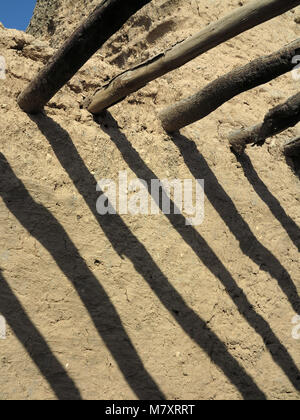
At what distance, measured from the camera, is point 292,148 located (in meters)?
4.00

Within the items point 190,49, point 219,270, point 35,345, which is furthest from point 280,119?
point 35,345

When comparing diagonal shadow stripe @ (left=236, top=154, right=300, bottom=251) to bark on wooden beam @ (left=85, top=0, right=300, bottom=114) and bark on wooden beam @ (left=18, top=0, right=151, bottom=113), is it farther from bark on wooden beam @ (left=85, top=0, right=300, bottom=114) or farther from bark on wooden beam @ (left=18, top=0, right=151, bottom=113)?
bark on wooden beam @ (left=18, top=0, right=151, bottom=113)

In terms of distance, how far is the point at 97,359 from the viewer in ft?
8.45

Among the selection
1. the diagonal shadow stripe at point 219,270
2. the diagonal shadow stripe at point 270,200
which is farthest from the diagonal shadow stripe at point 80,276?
the diagonal shadow stripe at point 270,200

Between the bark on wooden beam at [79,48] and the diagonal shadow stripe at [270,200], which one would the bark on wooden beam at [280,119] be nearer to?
the diagonal shadow stripe at [270,200]

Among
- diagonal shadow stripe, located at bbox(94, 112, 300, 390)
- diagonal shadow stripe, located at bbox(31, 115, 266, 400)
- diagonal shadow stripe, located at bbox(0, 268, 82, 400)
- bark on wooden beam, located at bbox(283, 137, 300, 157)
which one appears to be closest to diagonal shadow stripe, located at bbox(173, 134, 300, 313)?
diagonal shadow stripe, located at bbox(94, 112, 300, 390)

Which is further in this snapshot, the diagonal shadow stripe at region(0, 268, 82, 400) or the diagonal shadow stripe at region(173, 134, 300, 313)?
the diagonal shadow stripe at region(173, 134, 300, 313)

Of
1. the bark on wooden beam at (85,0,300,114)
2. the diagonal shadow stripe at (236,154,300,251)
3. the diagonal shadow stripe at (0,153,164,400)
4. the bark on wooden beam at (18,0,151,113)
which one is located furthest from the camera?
the diagonal shadow stripe at (236,154,300,251)

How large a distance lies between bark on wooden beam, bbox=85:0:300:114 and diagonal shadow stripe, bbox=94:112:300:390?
0.76 ft

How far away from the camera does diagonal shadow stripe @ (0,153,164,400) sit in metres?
2.64

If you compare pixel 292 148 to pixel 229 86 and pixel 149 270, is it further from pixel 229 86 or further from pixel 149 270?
pixel 149 270

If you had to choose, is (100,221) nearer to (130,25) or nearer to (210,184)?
(210,184)

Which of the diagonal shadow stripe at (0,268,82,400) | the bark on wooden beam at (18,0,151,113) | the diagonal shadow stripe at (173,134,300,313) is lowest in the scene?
the diagonal shadow stripe at (0,268,82,400)
